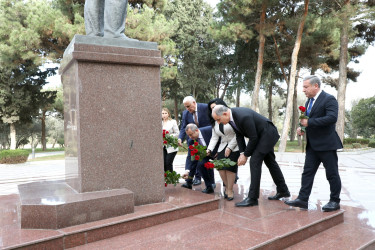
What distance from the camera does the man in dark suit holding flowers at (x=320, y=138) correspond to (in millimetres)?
3666

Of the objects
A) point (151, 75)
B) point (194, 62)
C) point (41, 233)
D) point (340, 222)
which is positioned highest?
point (194, 62)

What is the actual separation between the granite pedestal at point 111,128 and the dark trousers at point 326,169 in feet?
6.10

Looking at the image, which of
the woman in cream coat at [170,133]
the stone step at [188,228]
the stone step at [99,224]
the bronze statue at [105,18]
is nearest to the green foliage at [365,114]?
the woman in cream coat at [170,133]

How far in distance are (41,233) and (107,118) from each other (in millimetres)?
1399

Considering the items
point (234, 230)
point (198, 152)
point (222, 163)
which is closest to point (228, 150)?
point (222, 163)

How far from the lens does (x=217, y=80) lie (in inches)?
1047

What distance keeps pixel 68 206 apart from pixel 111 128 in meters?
1.03

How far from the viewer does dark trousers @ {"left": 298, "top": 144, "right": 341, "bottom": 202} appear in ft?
12.2

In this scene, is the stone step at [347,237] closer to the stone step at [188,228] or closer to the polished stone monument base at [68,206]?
the stone step at [188,228]

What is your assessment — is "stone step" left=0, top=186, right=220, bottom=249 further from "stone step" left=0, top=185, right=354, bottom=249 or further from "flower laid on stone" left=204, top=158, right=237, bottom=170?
"flower laid on stone" left=204, top=158, right=237, bottom=170

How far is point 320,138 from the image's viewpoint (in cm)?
375

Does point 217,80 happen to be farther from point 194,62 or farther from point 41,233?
point 41,233

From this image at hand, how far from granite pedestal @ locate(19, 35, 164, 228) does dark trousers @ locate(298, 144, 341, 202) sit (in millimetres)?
1858

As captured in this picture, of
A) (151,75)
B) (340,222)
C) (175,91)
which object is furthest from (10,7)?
(340,222)
